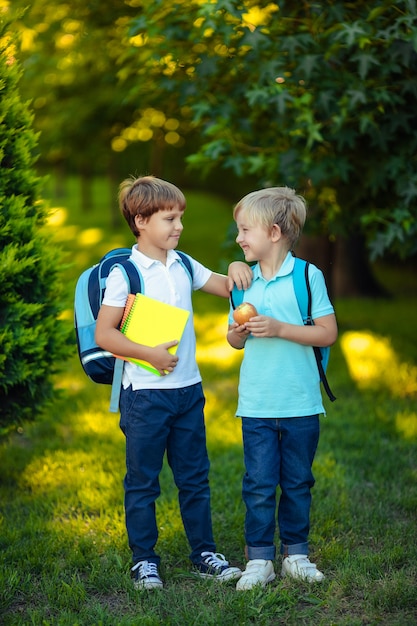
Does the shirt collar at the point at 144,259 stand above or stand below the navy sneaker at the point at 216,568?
above

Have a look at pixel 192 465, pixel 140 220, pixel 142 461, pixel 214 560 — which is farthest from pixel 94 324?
pixel 214 560

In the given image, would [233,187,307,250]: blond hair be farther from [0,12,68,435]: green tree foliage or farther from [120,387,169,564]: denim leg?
[0,12,68,435]: green tree foliage

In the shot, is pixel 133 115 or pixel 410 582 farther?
pixel 133 115

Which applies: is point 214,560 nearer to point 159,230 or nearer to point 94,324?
point 94,324

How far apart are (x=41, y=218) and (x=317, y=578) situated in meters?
2.46

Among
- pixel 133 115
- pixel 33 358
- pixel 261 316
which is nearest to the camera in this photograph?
pixel 261 316

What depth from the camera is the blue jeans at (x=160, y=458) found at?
321cm

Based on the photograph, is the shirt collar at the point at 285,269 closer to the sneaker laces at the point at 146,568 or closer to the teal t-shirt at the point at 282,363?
the teal t-shirt at the point at 282,363

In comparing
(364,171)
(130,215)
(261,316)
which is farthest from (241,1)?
(261,316)

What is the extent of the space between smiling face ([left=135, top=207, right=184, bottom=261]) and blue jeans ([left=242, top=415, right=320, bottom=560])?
818 mm

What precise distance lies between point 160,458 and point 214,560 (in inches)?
21.5

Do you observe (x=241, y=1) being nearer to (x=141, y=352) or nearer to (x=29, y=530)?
(x=141, y=352)

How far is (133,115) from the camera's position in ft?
44.9

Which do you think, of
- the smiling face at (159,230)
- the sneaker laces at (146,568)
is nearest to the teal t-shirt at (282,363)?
the smiling face at (159,230)
